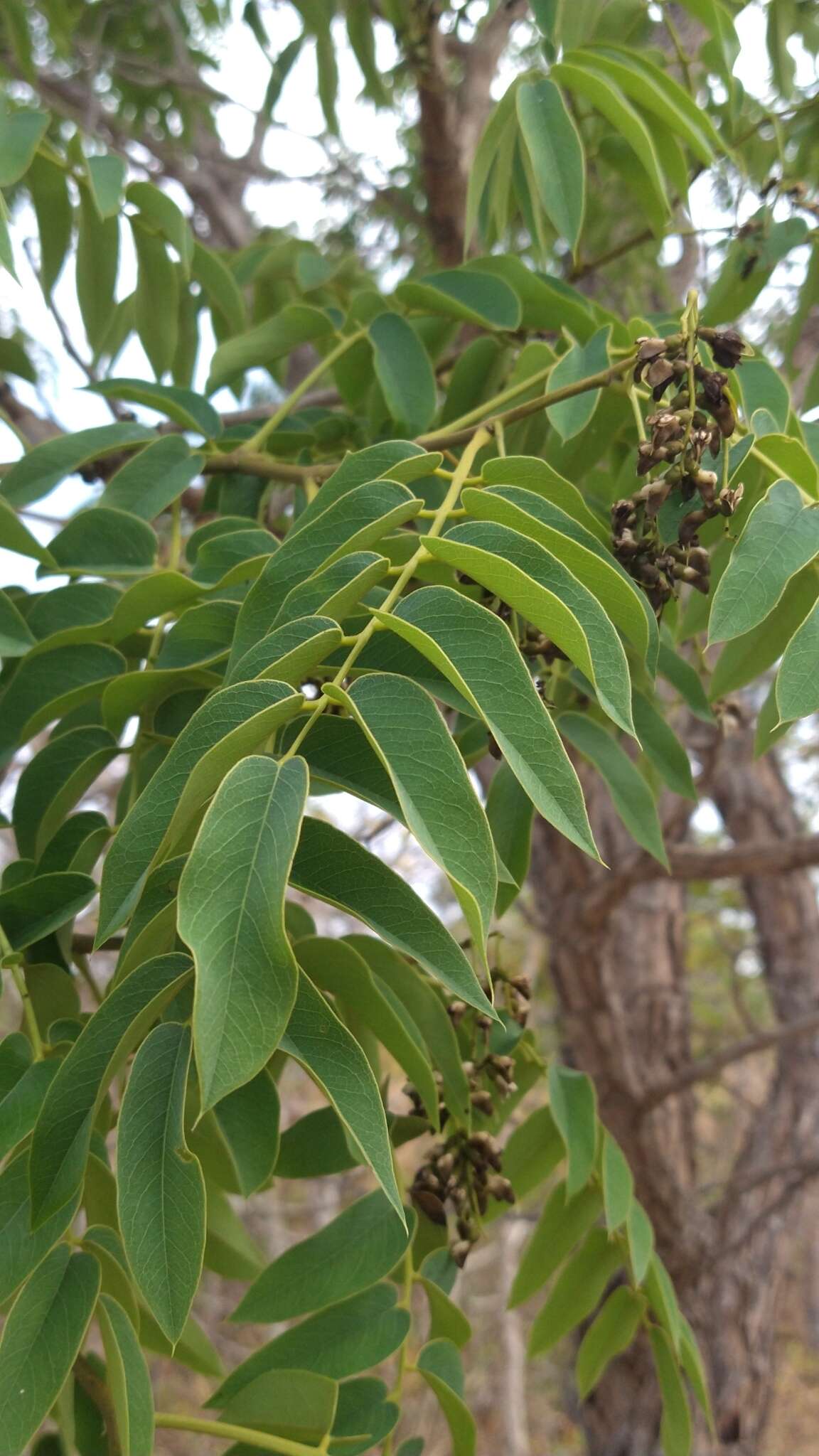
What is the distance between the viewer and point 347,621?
27.9 inches

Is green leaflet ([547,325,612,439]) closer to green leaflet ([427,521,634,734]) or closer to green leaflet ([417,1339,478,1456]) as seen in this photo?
green leaflet ([427,521,634,734])

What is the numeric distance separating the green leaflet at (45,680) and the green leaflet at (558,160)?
1.73ft

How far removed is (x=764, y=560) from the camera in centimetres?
70

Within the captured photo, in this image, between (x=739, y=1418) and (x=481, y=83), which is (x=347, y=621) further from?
(x=739, y=1418)

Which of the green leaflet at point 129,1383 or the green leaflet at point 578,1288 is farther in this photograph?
the green leaflet at point 578,1288

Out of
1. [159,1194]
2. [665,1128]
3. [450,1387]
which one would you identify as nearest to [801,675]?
[159,1194]

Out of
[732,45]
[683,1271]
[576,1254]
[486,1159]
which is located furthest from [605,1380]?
[732,45]

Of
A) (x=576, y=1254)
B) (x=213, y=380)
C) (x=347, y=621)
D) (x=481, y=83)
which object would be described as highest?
(x=481, y=83)

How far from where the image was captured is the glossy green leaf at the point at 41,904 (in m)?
0.77

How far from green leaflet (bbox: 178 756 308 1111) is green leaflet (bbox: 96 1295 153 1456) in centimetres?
37

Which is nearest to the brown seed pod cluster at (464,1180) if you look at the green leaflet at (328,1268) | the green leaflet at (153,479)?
the green leaflet at (328,1268)

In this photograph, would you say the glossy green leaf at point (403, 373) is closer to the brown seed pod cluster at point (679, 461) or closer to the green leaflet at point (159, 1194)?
the brown seed pod cluster at point (679, 461)

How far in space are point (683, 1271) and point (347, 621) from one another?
84.7 inches

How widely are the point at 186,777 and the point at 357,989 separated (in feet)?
0.82
